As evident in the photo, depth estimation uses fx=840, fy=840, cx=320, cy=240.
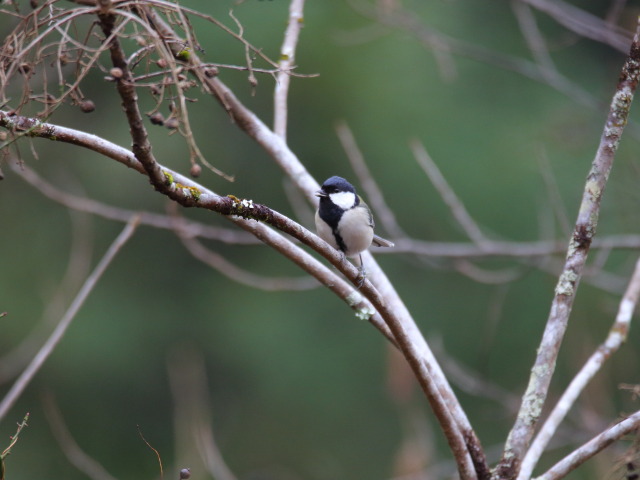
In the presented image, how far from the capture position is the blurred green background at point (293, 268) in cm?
966

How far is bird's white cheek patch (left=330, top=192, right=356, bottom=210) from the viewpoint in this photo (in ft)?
10.1

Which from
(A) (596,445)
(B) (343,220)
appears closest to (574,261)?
(A) (596,445)

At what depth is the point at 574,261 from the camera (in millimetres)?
2293

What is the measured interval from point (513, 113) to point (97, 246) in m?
5.55

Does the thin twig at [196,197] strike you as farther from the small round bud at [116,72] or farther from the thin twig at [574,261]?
the thin twig at [574,261]

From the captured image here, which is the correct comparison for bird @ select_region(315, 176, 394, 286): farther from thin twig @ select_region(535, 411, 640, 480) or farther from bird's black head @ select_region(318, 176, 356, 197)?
thin twig @ select_region(535, 411, 640, 480)

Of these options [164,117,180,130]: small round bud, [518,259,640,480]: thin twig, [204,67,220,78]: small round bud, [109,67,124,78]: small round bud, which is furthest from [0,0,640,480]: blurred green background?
[109,67,124,78]: small round bud

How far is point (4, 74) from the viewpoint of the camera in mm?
1610

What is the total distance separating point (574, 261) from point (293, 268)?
8.43 metres

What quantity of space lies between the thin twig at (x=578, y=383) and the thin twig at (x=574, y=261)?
1.1 inches

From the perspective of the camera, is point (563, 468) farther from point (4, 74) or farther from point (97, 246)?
point (97, 246)

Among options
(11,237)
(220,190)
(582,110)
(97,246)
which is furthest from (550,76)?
(11,237)

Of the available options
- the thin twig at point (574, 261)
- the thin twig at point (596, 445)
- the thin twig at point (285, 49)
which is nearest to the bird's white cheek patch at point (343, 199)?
the thin twig at point (285, 49)

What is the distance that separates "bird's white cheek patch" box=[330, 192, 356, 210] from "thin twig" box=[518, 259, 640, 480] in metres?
1.03
